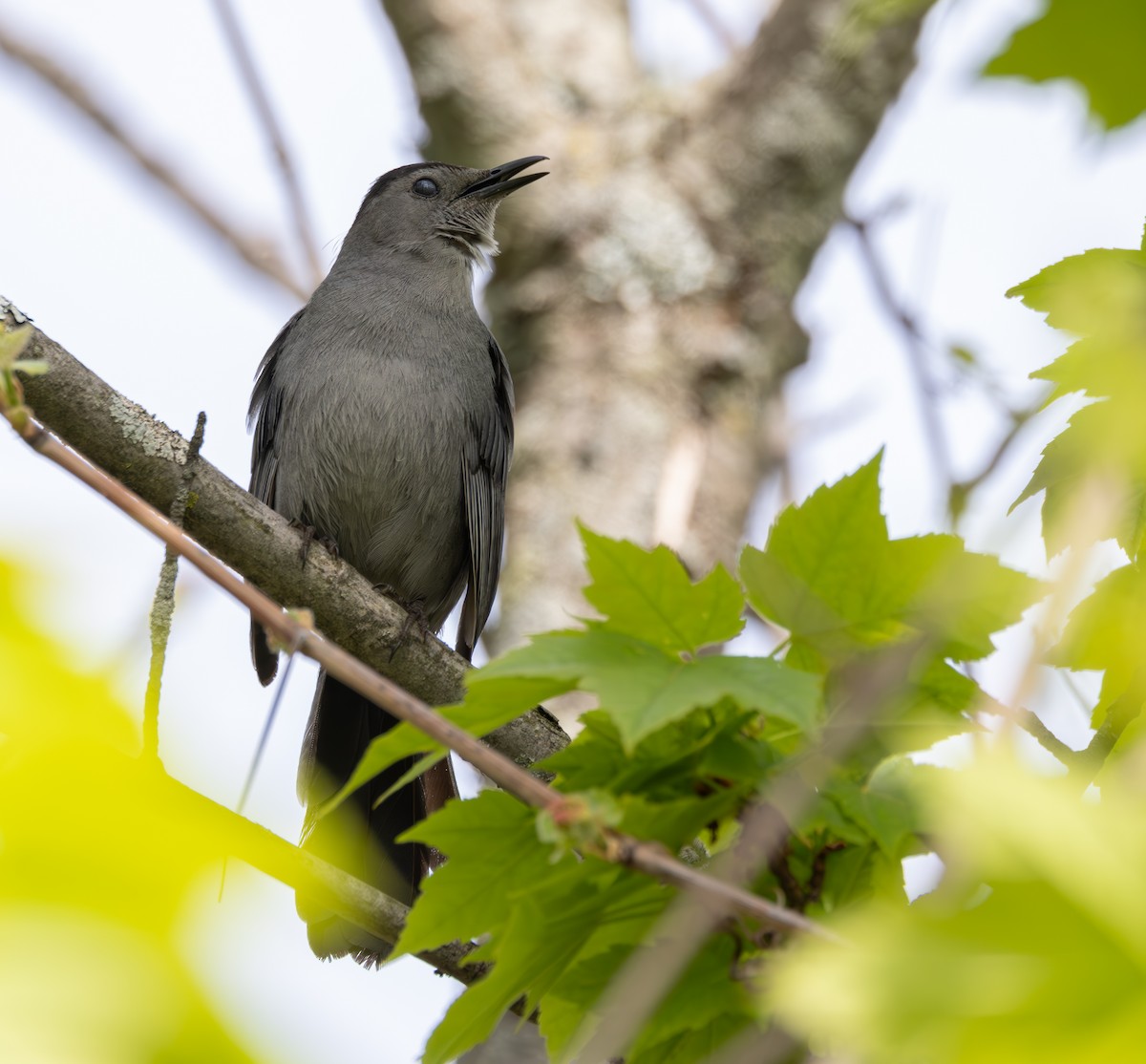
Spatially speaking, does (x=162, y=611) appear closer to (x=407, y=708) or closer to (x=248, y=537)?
(x=407, y=708)

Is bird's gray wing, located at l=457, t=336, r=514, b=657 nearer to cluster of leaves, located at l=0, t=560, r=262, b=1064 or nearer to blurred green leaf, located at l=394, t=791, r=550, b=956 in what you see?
blurred green leaf, located at l=394, t=791, r=550, b=956

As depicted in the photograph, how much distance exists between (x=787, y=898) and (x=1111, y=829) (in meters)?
1.00

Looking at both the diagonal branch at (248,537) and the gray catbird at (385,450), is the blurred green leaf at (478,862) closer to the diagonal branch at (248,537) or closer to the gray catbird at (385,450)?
the diagonal branch at (248,537)

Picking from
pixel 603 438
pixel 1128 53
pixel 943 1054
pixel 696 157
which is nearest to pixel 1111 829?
pixel 943 1054

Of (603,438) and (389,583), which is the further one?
(603,438)

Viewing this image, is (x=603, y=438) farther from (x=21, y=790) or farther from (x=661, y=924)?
(x=21, y=790)

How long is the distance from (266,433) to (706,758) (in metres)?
3.79

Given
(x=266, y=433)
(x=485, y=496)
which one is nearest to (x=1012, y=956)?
(x=485, y=496)

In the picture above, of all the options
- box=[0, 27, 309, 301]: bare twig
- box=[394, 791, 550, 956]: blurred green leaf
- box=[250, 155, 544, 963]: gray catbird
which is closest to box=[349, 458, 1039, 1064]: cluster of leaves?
box=[394, 791, 550, 956]: blurred green leaf

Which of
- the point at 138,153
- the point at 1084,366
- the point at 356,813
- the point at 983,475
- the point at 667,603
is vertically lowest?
the point at 667,603

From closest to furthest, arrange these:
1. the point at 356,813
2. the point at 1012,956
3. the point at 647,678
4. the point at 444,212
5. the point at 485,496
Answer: the point at 1012,956, the point at 647,678, the point at 356,813, the point at 485,496, the point at 444,212

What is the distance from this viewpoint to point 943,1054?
2.55 feet

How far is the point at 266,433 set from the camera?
17.0ft

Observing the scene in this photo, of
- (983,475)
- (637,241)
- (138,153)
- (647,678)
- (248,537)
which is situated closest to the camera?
(647,678)
